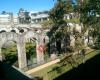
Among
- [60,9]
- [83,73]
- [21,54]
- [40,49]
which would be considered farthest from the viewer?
[40,49]

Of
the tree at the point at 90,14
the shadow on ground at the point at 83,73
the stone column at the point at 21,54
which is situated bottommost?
the shadow on ground at the point at 83,73

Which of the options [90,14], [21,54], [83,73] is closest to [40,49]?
[21,54]

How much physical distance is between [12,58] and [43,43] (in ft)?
13.8

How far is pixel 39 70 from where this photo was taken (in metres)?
23.7

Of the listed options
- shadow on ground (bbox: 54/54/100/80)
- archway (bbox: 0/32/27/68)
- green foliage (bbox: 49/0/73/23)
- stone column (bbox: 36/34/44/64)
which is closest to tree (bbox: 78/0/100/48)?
green foliage (bbox: 49/0/73/23)

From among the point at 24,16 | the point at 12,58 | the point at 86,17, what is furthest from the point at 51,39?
the point at 24,16

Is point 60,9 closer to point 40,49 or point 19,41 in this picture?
point 19,41

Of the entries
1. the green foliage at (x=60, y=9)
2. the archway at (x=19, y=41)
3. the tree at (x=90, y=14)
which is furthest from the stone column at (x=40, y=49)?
the tree at (x=90, y=14)

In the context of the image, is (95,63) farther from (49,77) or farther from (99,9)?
(99,9)

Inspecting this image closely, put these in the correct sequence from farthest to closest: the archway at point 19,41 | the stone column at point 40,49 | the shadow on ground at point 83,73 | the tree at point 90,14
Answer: the stone column at point 40,49, the archway at point 19,41, the shadow on ground at point 83,73, the tree at point 90,14

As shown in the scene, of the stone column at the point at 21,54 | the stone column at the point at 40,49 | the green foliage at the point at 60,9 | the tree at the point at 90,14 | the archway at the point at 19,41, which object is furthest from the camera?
the stone column at the point at 40,49

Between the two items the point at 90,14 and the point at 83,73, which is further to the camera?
the point at 83,73

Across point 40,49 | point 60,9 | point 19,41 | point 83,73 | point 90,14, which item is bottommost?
point 83,73

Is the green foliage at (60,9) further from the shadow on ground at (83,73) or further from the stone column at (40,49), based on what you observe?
the stone column at (40,49)
